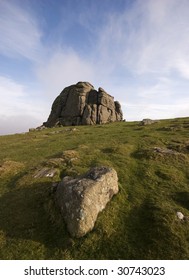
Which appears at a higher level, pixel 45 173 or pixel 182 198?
pixel 45 173

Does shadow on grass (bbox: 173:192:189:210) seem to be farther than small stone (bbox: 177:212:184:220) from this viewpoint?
Yes

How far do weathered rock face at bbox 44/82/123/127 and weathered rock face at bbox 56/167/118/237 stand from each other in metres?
74.3

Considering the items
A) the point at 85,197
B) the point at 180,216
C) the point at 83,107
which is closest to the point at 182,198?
the point at 180,216

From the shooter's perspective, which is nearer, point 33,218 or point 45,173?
point 33,218

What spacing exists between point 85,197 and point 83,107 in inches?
3280

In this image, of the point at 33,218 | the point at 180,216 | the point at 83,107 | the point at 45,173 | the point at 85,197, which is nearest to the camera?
the point at 85,197

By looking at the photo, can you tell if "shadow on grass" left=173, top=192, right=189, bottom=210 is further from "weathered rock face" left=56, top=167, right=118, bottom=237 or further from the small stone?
"weathered rock face" left=56, top=167, right=118, bottom=237

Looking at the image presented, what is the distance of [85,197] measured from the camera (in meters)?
14.6

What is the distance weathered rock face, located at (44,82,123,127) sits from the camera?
93.6m

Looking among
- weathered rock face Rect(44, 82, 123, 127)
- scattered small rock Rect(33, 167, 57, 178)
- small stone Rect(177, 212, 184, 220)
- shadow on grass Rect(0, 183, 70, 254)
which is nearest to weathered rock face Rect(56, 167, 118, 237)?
shadow on grass Rect(0, 183, 70, 254)

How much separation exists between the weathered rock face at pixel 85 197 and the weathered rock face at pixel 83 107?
244 feet

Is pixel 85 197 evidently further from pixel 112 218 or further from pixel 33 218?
pixel 33 218

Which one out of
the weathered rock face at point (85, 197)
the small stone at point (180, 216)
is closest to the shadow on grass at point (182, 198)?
the small stone at point (180, 216)
